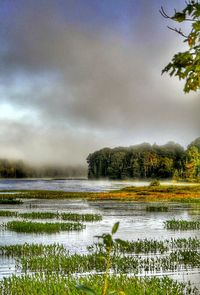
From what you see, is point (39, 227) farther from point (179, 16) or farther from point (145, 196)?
point (145, 196)

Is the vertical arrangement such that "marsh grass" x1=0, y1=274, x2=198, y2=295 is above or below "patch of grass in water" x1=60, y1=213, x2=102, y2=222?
above

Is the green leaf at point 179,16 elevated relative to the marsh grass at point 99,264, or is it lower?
elevated

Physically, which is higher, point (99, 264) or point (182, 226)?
point (99, 264)

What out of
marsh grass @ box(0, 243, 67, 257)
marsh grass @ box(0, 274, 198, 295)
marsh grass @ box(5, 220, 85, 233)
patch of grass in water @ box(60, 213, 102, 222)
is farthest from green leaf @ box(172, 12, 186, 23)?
patch of grass in water @ box(60, 213, 102, 222)

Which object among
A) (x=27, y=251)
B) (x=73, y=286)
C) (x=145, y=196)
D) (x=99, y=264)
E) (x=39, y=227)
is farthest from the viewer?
(x=145, y=196)

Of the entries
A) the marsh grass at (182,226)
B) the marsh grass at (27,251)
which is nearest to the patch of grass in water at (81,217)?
the marsh grass at (182,226)

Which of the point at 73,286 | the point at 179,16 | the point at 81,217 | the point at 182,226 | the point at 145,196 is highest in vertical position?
the point at 179,16

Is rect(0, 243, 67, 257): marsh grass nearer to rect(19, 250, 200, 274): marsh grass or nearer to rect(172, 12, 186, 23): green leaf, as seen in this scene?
rect(19, 250, 200, 274): marsh grass

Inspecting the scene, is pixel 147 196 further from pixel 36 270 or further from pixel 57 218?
pixel 36 270

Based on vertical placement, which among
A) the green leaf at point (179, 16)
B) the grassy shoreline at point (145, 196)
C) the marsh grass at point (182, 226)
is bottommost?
the marsh grass at point (182, 226)

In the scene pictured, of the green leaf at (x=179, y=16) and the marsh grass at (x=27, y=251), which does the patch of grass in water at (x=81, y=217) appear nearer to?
the marsh grass at (x=27, y=251)

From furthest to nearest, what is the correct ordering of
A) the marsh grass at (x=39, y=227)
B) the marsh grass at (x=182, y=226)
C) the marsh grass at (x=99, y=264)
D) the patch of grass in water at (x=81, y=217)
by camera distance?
the patch of grass in water at (x=81, y=217), the marsh grass at (x=182, y=226), the marsh grass at (x=39, y=227), the marsh grass at (x=99, y=264)

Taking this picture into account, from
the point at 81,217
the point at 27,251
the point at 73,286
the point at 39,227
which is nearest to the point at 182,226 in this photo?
the point at 81,217

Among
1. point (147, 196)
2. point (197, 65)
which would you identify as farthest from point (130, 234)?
point (147, 196)
